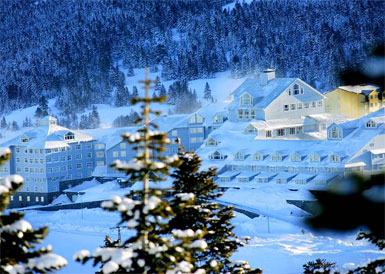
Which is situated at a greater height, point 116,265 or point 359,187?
point 359,187

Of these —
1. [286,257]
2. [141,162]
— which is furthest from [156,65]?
[141,162]

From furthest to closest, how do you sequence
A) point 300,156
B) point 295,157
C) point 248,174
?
point 248,174 < point 295,157 < point 300,156

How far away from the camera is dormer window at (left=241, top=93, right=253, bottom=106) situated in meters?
66.2

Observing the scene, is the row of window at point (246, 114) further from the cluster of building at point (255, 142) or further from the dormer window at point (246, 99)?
the dormer window at point (246, 99)

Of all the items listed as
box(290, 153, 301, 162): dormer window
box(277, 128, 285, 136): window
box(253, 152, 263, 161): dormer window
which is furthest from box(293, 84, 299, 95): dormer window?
box(290, 153, 301, 162): dormer window

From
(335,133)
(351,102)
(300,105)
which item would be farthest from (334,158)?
(351,102)

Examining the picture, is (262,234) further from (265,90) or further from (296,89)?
(265,90)

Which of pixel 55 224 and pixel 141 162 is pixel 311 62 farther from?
pixel 141 162

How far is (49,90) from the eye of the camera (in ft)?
392

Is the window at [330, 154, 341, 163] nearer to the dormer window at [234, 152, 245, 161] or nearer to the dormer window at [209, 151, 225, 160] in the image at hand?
the dormer window at [234, 152, 245, 161]

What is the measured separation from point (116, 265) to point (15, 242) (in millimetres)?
1474

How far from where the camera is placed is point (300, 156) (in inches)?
2221

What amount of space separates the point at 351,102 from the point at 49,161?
23.0m

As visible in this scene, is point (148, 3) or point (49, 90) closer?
point (49, 90)
